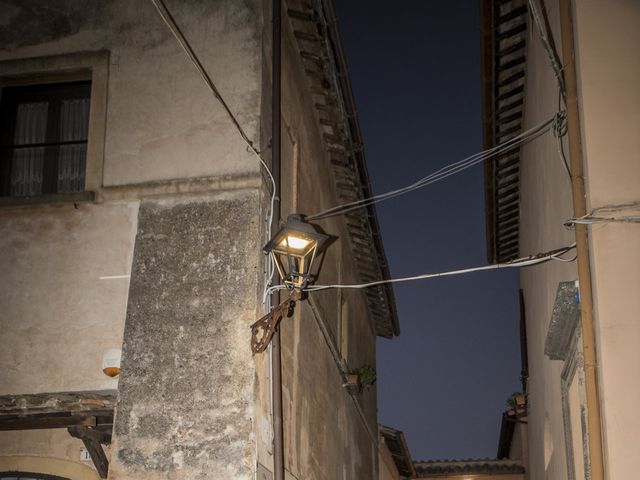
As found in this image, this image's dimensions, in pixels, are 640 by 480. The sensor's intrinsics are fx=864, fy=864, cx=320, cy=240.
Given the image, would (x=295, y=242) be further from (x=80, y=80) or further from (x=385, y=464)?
(x=385, y=464)

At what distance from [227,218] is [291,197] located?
2.38m

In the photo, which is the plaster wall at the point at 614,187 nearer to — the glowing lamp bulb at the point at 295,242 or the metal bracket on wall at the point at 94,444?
the glowing lamp bulb at the point at 295,242

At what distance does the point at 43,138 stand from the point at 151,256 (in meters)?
2.49

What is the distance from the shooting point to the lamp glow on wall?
805 cm

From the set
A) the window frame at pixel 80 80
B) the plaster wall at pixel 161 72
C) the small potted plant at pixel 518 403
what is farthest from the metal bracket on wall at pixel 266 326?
the small potted plant at pixel 518 403

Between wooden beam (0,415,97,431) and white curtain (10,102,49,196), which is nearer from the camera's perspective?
wooden beam (0,415,97,431)

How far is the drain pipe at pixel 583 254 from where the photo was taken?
684cm

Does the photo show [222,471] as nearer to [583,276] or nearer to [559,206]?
[583,276]

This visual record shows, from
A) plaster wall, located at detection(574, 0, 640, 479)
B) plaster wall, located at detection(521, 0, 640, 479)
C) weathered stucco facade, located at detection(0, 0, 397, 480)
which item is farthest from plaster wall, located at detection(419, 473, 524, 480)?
plaster wall, located at detection(574, 0, 640, 479)

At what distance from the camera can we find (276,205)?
9094 millimetres

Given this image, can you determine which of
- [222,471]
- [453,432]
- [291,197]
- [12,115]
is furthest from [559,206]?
[453,432]

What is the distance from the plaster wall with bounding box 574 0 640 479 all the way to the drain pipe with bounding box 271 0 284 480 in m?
3.12

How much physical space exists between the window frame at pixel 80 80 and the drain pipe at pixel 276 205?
6.25 feet

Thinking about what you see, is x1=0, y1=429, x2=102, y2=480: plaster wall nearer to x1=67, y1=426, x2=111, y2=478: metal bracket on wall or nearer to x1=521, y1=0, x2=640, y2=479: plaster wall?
x1=67, y1=426, x2=111, y2=478: metal bracket on wall
